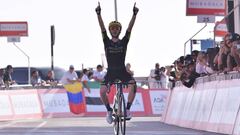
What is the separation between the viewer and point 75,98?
37.3m

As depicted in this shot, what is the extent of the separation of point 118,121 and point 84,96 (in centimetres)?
2056

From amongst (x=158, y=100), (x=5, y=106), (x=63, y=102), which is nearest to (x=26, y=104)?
(x=5, y=106)

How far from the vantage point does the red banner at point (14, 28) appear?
44.7 m

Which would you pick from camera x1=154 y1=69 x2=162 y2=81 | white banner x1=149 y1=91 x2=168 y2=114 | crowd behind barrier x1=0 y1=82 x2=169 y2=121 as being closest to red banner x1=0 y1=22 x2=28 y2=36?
crowd behind barrier x1=0 y1=82 x2=169 y2=121

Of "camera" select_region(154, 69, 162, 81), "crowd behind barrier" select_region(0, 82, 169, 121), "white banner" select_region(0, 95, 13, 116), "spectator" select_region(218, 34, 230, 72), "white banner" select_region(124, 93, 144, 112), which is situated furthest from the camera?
"camera" select_region(154, 69, 162, 81)

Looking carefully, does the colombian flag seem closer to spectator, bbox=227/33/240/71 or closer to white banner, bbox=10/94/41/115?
white banner, bbox=10/94/41/115

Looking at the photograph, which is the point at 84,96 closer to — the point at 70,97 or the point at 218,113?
the point at 70,97

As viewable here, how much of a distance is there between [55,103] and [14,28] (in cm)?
898

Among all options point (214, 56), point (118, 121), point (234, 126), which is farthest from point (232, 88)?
point (214, 56)

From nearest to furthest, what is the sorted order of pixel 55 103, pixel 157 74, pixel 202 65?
1. pixel 202 65
2. pixel 55 103
3. pixel 157 74

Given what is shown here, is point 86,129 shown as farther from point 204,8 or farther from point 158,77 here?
point 158,77

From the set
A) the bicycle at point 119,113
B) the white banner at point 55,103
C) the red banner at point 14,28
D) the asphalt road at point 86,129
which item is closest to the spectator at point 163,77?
the white banner at point 55,103

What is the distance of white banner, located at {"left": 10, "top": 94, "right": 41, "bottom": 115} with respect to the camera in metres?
34.6

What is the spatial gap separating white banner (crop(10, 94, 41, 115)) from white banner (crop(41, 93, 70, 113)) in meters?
0.44
